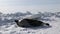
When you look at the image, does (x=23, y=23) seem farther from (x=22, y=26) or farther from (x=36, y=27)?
(x=36, y=27)

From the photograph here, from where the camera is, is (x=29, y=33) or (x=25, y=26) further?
(x=25, y=26)

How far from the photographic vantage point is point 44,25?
3664 millimetres

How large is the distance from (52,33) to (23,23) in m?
0.97

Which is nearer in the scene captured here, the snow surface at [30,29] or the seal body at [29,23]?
the snow surface at [30,29]

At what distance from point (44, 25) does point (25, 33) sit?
770mm

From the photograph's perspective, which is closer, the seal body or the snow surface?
the snow surface

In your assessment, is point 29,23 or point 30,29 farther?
point 29,23

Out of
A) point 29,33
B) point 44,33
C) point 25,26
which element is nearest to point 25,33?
point 29,33

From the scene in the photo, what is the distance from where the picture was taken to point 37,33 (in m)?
3.00

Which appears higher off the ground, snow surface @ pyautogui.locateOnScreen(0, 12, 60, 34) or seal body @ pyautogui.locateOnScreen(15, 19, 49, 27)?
seal body @ pyautogui.locateOnScreen(15, 19, 49, 27)

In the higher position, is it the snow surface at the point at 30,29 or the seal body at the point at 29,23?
the seal body at the point at 29,23

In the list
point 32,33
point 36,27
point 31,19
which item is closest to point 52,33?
point 32,33

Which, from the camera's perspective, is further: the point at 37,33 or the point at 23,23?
the point at 23,23

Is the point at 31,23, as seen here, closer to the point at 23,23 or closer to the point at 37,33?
the point at 23,23
